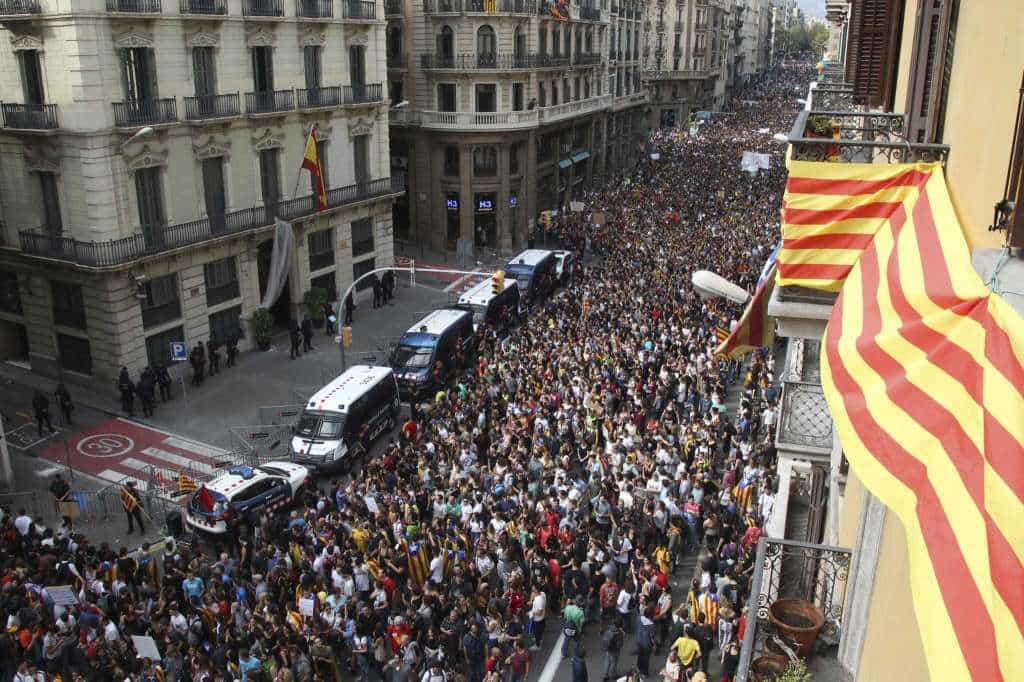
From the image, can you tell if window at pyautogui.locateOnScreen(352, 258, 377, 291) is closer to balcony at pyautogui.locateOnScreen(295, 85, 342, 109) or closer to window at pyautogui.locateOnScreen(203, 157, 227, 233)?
balcony at pyautogui.locateOnScreen(295, 85, 342, 109)

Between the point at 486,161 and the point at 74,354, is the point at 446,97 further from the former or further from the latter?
the point at 74,354

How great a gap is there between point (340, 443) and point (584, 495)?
8.00m

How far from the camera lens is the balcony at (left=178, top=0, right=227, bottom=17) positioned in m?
30.2

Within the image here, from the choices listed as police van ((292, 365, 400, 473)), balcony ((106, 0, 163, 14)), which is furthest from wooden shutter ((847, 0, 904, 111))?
balcony ((106, 0, 163, 14))

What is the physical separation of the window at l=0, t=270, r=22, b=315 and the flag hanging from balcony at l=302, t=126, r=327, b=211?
1119 cm

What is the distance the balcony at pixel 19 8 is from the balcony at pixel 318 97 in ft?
34.5

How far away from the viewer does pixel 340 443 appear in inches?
978

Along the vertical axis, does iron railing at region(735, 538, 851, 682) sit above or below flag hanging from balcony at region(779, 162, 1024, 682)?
below

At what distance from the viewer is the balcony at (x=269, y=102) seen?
3356 centimetres

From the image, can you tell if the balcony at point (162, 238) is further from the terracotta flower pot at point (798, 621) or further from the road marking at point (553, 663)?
the terracotta flower pot at point (798, 621)

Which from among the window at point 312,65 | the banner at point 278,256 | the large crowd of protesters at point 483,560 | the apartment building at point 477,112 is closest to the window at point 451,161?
the apartment building at point 477,112

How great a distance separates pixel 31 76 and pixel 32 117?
1415 millimetres

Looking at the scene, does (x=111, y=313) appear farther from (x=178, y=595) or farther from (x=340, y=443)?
(x=178, y=595)

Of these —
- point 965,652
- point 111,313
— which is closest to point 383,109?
point 111,313
